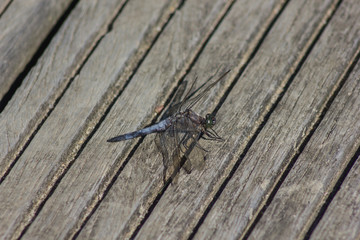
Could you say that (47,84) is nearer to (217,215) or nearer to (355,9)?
(217,215)

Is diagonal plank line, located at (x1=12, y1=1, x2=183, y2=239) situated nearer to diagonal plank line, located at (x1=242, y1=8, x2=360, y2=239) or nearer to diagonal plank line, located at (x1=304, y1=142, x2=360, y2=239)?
diagonal plank line, located at (x1=242, y1=8, x2=360, y2=239)

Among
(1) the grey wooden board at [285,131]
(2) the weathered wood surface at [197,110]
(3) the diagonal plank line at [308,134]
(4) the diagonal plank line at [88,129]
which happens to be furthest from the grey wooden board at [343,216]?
(4) the diagonal plank line at [88,129]

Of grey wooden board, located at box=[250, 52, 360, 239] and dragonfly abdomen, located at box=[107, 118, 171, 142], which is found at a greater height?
grey wooden board, located at box=[250, 52, 360, 239]

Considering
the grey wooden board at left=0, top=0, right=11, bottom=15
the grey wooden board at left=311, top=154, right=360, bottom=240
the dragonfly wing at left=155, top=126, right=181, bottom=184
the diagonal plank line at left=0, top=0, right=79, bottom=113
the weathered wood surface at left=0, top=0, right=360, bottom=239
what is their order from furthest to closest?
the grey wooden board at left=0, top=0, right=11, bottom=15, the diagonal plank line at left=0, top=0, right=79, bottom=113, the dragonfly wing at left=155, top=126, right=181, bottom=184, the weathered wood surface at left=0, top=0, right=360, bottom=239, the grey wooden board at left=311, top=154, right=360, bottom=240

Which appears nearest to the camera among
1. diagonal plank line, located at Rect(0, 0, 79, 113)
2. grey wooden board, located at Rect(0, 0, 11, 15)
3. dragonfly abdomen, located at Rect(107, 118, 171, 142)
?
dragonfly abdomen, located at Rect(107, 118, 171, 142)

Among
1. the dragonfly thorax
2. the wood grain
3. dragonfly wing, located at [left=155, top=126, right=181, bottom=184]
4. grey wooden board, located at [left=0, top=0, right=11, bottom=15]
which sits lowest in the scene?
the wood grain

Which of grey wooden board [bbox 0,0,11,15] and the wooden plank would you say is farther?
grey wooden board [bbox 0,0,11,15]

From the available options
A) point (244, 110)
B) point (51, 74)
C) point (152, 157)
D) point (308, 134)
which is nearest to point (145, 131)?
point (152, 157)

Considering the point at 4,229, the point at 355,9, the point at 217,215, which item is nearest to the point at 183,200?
the point at 217,215

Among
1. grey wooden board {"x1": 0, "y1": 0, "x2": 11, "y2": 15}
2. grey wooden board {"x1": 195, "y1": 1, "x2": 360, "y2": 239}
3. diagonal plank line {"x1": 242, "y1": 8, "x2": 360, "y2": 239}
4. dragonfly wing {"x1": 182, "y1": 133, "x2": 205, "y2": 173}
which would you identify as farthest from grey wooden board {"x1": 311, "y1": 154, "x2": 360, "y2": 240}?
grey wooden board {"x1": 0, "y1": 0, "x2": 11, "y2": 15}
